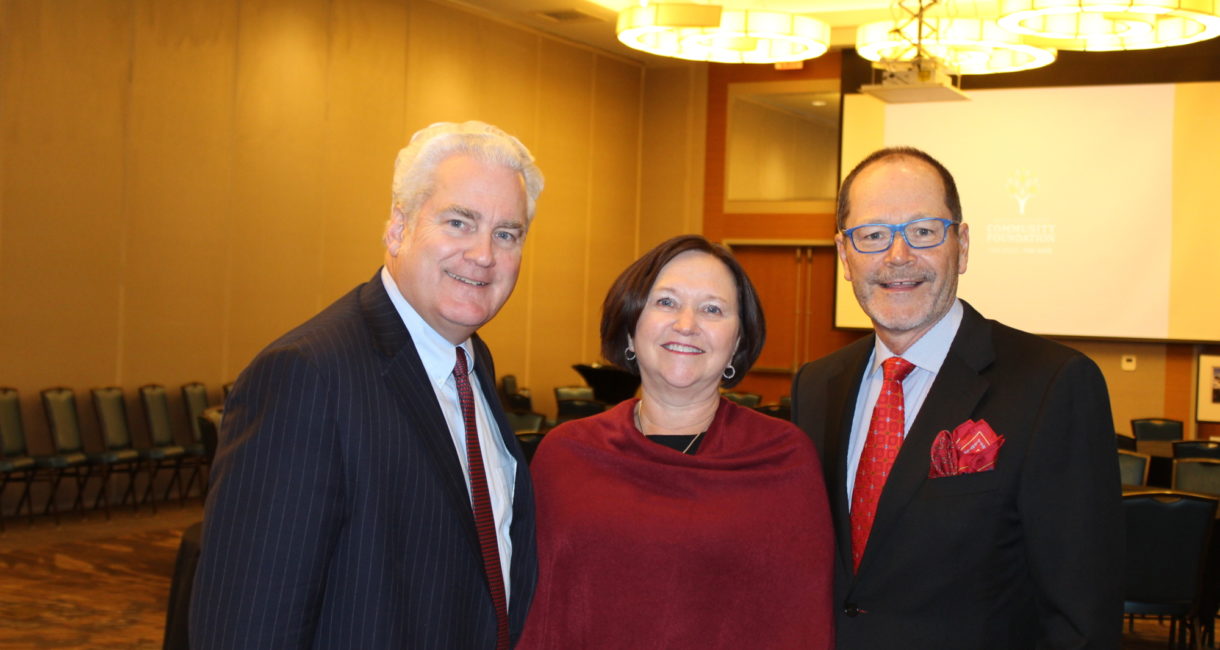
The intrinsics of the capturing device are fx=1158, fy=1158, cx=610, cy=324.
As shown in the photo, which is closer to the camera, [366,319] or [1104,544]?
[366,319]

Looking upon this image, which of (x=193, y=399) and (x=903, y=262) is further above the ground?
(x=903, y=262)

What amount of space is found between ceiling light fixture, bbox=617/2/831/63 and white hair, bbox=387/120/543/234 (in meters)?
7.69

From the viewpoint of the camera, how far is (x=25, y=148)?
30.2 feet

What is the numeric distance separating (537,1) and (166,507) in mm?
6767

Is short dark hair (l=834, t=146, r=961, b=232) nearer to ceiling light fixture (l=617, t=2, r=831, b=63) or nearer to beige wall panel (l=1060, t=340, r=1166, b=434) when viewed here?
ceiling light fixture (l=617, t=2, r=831, b=63)

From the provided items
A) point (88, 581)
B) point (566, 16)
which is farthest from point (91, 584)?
point (566, 16)

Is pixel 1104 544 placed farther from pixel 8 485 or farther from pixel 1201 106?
pixel 1201 106

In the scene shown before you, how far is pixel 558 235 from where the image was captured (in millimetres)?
15125

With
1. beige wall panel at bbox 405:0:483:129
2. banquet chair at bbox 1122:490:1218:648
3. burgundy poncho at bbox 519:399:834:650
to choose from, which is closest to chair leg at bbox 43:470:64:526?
beige wall panel at bbox 405:0:483:129

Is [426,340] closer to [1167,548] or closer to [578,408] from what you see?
[1167,548]

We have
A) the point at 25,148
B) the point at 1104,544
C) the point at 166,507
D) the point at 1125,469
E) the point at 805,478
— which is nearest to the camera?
the point at 1104,544

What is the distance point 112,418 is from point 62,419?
0.45 m

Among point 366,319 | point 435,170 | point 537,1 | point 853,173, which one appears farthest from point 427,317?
point 537,1

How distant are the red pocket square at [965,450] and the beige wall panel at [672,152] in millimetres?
13965
